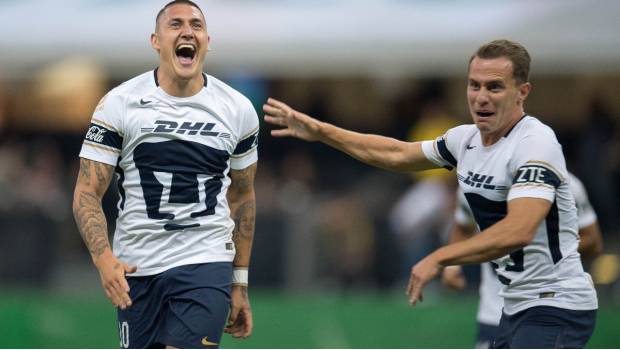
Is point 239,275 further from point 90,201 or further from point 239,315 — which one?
point 90,201

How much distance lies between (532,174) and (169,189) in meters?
2.00

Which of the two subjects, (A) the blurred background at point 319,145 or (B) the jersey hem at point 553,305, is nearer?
(B) the jersey hem at point 553,305

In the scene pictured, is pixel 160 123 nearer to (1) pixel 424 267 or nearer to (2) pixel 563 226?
(1) pixel 424 267

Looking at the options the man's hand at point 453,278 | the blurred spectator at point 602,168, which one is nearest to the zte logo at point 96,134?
the man's hand at point 453,278

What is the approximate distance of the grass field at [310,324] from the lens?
12320 mm

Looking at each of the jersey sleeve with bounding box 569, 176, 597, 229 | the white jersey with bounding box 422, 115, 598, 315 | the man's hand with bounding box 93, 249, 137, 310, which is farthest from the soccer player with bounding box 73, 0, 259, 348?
the jersey sleeve with bounding box 569, 176, 597, 229

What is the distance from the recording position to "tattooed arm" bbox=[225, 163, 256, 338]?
25.6 ft

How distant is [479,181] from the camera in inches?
282

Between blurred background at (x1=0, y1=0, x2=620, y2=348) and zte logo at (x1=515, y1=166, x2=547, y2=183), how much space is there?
5684 millimetres

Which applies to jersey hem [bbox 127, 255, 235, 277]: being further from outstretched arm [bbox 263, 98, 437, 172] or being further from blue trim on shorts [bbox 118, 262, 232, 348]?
outstretched arm [bbox 263, 98, 437, 172]

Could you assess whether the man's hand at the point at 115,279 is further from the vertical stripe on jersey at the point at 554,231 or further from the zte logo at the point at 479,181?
the vertical stripe on jersey at the point at 554,231

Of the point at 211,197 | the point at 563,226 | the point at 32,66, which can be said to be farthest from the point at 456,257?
the point at 32,66

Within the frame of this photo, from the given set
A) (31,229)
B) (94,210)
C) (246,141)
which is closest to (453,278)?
(246,141)

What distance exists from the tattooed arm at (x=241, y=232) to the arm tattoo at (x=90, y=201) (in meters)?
0.84
